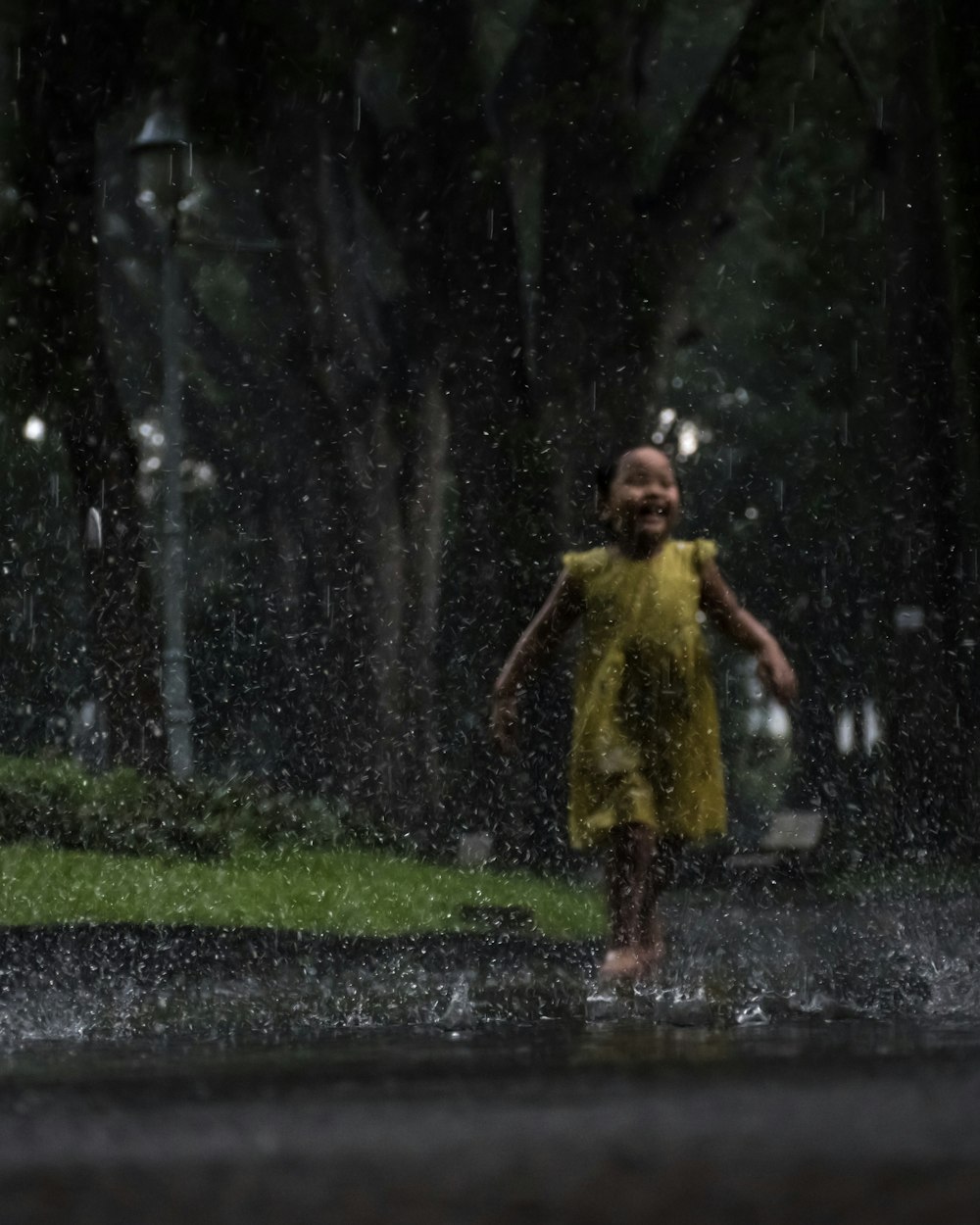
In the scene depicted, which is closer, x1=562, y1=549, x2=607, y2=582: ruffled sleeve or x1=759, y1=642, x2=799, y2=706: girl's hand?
x1=759, y1=642, x2=799, y2=706: girl's hand

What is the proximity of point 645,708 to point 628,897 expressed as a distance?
57 cm

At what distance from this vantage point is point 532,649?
740 cm

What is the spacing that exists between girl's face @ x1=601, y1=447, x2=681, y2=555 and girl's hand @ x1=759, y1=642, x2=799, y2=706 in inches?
17.7

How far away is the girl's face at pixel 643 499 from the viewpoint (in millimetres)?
7059

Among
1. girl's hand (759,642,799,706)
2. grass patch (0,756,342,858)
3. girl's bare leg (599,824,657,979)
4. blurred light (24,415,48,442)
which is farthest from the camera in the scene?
blurred light (24,415,48,442)

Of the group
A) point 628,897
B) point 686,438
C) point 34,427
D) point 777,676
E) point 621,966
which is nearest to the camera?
point 621,966

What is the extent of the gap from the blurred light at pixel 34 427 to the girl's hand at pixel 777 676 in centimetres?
1281

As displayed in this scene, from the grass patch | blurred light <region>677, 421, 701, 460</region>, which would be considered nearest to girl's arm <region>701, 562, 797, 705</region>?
Answer: the grass patch

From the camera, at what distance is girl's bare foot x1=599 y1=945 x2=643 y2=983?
21.1ft

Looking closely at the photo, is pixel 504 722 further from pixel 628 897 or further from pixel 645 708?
pixel 628 897

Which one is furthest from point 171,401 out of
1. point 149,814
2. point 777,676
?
point 777,676

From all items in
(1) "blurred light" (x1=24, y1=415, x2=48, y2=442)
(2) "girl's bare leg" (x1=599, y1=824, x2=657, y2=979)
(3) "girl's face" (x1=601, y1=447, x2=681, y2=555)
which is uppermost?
(1) "blurred light" (x1=24, y1=415, x2=48, y2=442)

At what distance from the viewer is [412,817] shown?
54.5ft

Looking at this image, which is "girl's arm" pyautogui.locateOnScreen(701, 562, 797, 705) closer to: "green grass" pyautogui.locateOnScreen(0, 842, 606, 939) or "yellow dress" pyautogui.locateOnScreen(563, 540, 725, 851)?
"yellow dress" pyautogui.locateOnScreen(563, 540, 725, 851)
